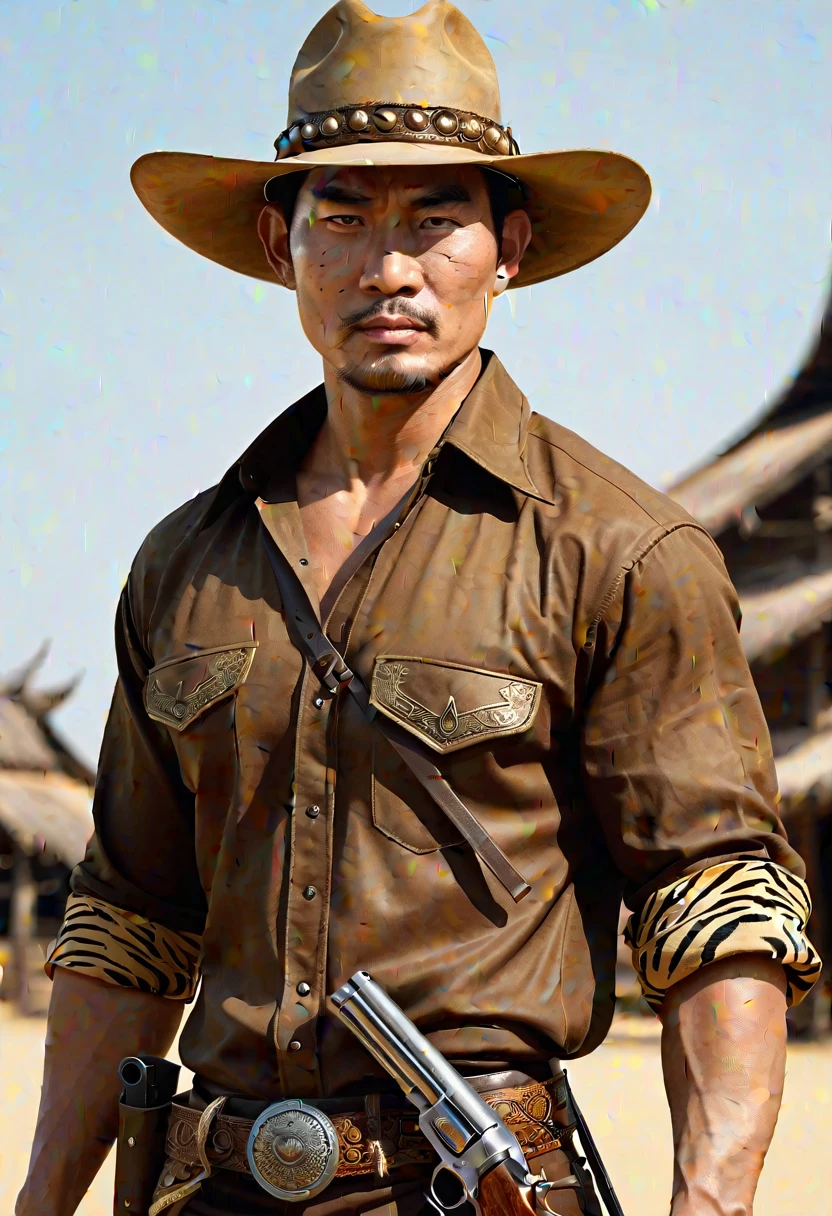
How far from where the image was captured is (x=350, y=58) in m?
2.43

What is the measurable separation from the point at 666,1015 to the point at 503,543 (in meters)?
0.67

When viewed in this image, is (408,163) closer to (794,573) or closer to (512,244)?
(512,244)

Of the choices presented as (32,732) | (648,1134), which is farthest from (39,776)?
(648,1134)

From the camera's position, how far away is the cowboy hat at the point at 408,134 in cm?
235

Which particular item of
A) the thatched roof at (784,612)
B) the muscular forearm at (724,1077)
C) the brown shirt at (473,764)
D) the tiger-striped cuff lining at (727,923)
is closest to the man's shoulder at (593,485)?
the brown shirt at (473,764)

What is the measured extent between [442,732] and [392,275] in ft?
2.14

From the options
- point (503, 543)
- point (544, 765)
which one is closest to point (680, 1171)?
point (544, 765)

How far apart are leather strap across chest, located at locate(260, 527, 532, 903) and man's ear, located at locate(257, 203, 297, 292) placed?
49 centimetres

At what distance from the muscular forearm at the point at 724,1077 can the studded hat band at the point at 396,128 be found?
1.25 meters

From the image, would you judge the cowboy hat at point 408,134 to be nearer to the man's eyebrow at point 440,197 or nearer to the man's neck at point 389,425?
the man's eyebrow at point 440,197

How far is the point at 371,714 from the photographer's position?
7.00ft

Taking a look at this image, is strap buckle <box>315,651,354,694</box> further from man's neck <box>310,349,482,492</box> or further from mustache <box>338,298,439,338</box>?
mustache <box>338,298,439,338</box>

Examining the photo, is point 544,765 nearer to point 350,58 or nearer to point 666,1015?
point 666,1015

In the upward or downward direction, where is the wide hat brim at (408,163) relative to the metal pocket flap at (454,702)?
upward
